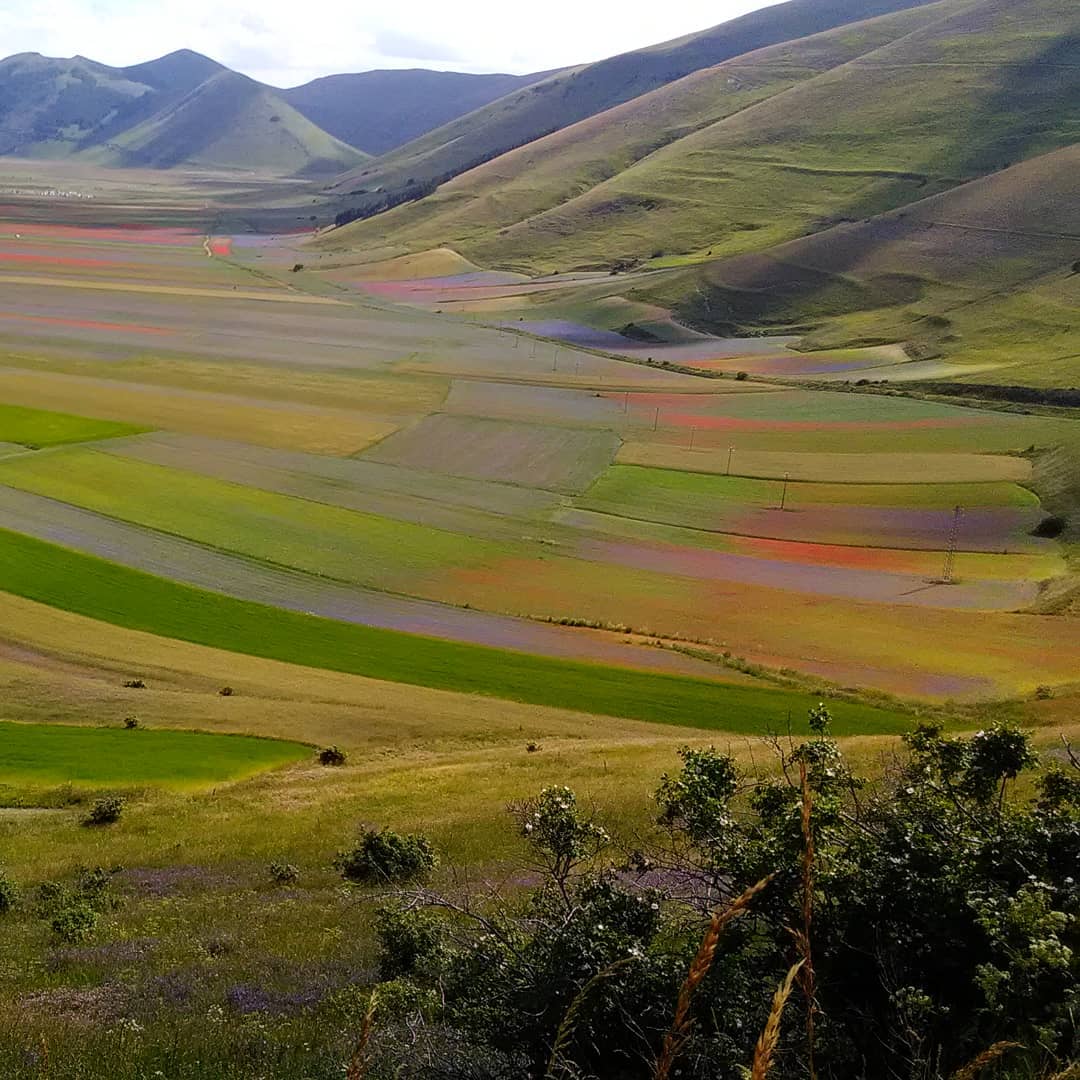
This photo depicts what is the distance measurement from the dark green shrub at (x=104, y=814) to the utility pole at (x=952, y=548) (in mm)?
53044

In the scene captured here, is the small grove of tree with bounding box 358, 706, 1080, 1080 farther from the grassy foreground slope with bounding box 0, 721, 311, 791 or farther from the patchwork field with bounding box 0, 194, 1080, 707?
the patchwork field with bounding box 0, 194, 1080, 707

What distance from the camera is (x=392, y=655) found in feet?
178

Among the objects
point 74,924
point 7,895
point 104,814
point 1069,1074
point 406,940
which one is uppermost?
point 1069,1074

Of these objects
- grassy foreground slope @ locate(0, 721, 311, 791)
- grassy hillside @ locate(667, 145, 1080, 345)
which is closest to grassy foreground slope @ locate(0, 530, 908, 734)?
grassy foreground slope @ locate(0, 721, 311, 791)

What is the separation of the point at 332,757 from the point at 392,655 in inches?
498

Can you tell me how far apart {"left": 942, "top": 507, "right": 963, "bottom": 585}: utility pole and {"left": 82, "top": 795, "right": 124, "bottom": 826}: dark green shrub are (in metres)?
53.0

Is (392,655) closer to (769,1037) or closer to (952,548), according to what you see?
(952,548)

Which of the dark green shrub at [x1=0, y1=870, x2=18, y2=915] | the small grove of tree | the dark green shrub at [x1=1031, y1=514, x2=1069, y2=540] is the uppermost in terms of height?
the small grove of tree

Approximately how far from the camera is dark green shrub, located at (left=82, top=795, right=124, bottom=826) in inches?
1305

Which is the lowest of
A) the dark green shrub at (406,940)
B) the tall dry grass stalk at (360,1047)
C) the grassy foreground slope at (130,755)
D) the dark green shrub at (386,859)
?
the grassy foreground slope at (130,755)

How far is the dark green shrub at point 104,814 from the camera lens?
33.2 m

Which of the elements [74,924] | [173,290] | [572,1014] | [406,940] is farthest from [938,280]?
[572,1014]

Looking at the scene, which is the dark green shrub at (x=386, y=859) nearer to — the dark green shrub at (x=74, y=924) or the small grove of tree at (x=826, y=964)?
the dark green shrub at (x=74, y=924)

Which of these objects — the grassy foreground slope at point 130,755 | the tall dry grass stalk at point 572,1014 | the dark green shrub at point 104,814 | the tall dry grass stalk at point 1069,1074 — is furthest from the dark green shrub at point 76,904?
the tall dry grass stalk at point 1069,1074
